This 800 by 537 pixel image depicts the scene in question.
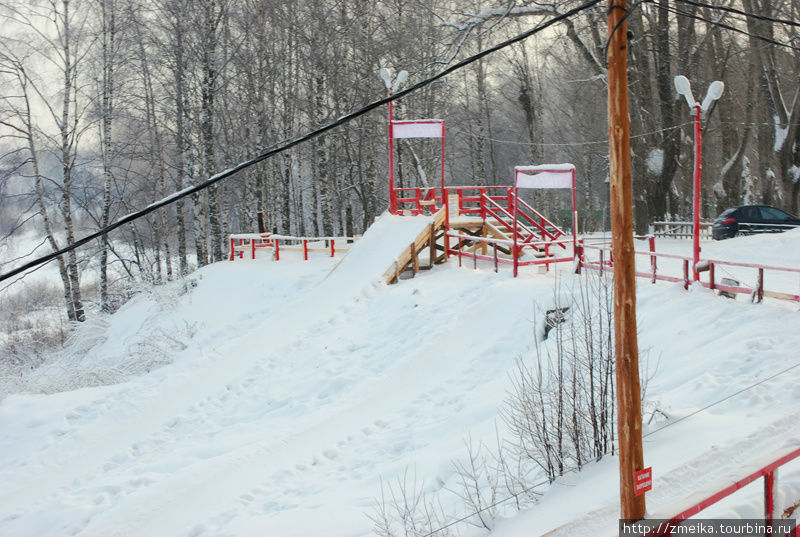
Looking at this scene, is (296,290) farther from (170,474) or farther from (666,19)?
(666,19)

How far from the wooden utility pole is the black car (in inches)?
777

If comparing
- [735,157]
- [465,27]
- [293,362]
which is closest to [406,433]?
[293,362]

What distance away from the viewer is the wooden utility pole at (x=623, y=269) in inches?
184

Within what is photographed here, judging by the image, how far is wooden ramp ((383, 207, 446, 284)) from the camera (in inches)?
648

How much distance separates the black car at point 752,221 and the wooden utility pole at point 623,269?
19725mm

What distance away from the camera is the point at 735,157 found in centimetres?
3023

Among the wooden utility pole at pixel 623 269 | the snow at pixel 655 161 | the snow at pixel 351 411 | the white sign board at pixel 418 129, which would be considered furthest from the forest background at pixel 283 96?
the wooden utility pole at pixel 623 269

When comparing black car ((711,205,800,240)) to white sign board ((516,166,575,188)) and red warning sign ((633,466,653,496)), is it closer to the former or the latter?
white sign board ((516,166,575,188))

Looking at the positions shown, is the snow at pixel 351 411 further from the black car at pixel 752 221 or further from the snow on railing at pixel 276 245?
the black car at pixel 752 221

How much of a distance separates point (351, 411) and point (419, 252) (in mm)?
7068

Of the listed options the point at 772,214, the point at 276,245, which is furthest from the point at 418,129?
the point at 772,214

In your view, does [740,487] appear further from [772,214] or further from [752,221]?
[772,214]

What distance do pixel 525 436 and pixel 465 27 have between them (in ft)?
55.8

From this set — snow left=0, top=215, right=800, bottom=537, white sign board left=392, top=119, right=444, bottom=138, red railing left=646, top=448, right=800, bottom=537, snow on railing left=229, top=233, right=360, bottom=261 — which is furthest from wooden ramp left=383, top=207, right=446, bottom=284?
red railing left=646, top=448, right=800, bottom=537
